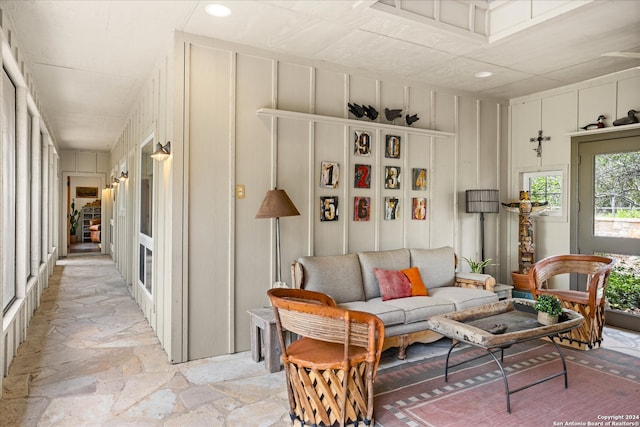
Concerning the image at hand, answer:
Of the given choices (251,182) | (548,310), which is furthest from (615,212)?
(251,182)

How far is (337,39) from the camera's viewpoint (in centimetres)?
377

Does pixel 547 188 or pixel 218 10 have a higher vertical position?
pixel 218 10

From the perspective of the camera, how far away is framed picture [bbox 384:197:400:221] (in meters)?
4.76

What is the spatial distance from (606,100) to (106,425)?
5.67 m

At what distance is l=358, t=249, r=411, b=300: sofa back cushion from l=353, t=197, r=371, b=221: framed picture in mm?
418

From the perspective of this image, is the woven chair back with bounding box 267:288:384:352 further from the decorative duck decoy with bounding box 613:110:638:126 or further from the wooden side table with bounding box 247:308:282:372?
the decorative duck decoy with bounding box 613:110:638:126

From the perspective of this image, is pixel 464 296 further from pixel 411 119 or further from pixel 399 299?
pixel 411 119

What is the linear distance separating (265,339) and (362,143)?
229 cm

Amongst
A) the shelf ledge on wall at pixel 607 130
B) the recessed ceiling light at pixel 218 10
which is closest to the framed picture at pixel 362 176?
the recessed ceiling light at pixel 218 10

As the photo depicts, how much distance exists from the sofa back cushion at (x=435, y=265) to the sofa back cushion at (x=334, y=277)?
801 millimetres

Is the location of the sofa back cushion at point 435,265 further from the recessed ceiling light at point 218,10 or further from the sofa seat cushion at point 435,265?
the recessed ceiling light at point 218,10

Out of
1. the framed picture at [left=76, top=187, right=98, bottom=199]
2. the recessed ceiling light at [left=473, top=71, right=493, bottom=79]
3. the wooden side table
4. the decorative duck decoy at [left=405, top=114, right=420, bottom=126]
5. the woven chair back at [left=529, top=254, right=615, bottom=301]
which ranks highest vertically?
the recessed ceiling light at [left=473, top=71, right=493, bottom=79]

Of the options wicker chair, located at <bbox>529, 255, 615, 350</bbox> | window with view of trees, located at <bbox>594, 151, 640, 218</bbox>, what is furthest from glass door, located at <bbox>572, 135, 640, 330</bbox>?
wicker chair, located at <bbox>529, 255, 615, 350</bbox>

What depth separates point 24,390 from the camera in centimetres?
305
